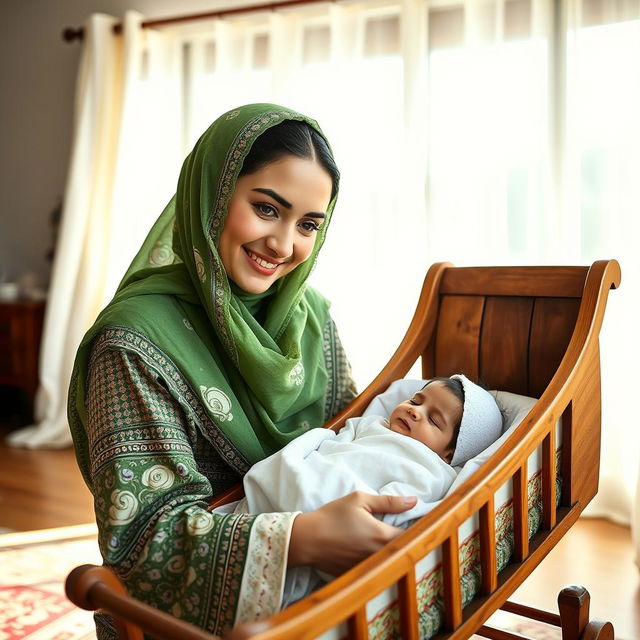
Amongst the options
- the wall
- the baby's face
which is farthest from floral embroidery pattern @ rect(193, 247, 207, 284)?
the wall

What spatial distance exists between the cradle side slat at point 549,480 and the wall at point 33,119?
3906 millimetres

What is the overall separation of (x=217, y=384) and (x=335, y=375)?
401 millimetres

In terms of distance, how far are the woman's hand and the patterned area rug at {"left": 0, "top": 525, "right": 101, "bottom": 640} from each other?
4.44 feet

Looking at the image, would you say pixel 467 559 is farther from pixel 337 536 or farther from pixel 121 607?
pixel 121 607

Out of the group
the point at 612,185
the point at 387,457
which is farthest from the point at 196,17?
the point at 387,457

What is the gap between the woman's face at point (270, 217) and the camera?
1235 millimetres

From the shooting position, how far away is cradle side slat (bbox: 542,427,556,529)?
126 cm

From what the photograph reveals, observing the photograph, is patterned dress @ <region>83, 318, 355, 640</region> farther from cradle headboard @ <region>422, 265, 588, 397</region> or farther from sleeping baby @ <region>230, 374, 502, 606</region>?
cradle headboard @ <region>422, 265, 588, 397</region>

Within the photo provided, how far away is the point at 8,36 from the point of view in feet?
15.0

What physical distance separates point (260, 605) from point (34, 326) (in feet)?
11.8

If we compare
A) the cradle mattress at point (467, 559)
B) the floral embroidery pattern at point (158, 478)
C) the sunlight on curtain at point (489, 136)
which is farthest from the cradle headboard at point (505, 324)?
the sunlight on curtain at point (489, 136)

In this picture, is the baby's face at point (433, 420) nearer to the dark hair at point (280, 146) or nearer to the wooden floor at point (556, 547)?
the dark hair at point (280, 146)

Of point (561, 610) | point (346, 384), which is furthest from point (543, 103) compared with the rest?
point (561, 610)

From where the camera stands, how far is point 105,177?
157 inches
